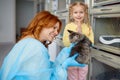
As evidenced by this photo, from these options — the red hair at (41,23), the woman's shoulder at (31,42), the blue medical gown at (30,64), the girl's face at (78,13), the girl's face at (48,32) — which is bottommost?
the blue medical gown at (30,64)

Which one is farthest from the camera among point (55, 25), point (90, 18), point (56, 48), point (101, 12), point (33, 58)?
point (56, 48)

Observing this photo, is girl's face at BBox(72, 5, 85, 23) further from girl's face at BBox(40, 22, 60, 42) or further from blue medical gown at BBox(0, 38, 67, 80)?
blue medical gown at BBox(0, 38, 67, 80)

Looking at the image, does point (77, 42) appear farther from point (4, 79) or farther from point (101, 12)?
point (4, 79)

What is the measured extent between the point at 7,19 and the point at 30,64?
4.69 m

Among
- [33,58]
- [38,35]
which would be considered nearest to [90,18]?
[38,35]

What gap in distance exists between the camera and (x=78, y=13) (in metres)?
1.52

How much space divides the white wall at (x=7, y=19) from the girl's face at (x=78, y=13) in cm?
421

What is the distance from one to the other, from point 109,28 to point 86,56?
1.74ft

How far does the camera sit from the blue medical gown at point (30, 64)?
1059mm

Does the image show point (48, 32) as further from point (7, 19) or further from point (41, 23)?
point (7, 19)

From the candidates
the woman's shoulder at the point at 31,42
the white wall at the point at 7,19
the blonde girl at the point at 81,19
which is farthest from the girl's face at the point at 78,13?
the white wall at the point at 7,19

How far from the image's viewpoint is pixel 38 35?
1178 mm

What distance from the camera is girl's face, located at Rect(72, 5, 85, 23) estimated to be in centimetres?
150

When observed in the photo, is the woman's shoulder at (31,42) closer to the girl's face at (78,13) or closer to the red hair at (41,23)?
the red hair at (41,23)
